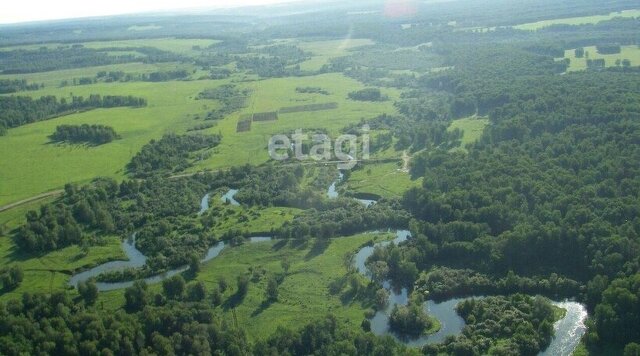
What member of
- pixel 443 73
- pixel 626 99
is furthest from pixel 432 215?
pixel 443 73

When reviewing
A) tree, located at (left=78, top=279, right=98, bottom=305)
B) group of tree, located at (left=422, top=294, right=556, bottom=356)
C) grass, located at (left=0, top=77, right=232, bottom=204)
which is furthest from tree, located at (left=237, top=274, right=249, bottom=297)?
Answer: grass, located at (left=0, top=77, right=232, bottom=204)

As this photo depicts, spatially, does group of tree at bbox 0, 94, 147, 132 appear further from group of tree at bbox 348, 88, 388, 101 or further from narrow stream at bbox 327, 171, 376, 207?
narrow stream at bbox 327, 171, 376, 207

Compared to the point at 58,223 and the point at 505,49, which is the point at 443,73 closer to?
the point at 505,49

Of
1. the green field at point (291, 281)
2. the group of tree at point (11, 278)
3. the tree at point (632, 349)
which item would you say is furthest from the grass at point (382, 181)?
the group of tree at point (11, 278)

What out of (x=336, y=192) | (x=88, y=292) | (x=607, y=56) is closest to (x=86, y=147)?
(x=336, y=192)

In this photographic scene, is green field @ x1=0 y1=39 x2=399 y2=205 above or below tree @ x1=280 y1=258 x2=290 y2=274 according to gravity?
above

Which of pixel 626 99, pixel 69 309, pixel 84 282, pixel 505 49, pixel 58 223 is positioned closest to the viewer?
pixel 69 309
